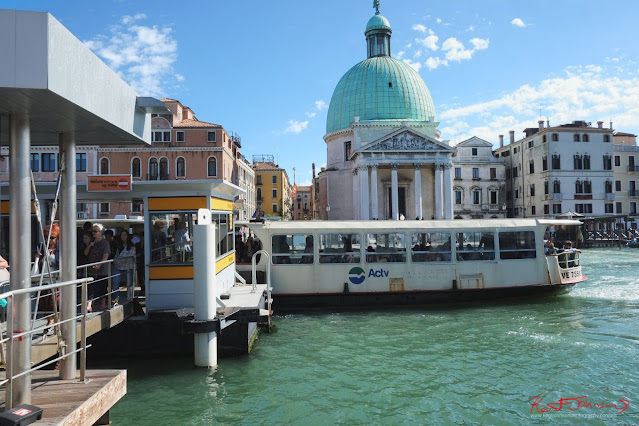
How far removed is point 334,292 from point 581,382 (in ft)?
23.8

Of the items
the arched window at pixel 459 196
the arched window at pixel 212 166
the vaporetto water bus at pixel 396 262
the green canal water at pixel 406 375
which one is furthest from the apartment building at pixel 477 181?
the green canal water at pixel 406 375

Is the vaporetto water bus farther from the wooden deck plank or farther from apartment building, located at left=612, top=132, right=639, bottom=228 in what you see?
apartment building, located at left=612, top=132, right=639, bottom=228

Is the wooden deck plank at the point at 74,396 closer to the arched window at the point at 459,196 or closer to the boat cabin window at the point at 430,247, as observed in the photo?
the boat cabin window at the point at 430,247

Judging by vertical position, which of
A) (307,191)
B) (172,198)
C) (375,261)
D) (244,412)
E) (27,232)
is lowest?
(244,412)

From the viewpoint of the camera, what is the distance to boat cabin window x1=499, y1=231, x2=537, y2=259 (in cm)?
1505

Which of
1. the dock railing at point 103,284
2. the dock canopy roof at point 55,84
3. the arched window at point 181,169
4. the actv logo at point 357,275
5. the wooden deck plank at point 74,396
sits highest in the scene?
the arched window at point 181,169

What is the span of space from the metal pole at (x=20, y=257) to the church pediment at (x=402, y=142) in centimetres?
3884

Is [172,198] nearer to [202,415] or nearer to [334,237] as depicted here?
[202,415]

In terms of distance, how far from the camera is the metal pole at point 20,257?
425 cm

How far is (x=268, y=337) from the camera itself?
11375 millimetres

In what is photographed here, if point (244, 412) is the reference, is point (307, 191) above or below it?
above

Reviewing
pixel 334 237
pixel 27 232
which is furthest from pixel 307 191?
pixel 27 232

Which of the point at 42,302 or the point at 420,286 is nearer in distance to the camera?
the point at 42,302

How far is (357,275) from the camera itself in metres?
14.3
